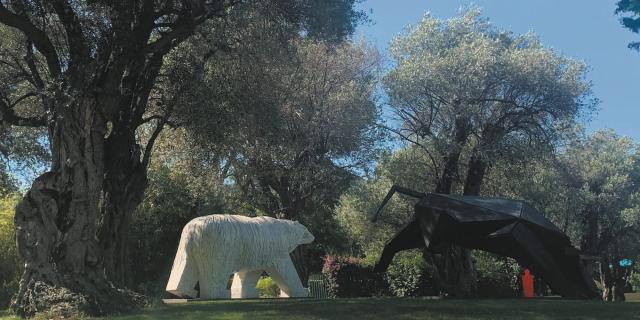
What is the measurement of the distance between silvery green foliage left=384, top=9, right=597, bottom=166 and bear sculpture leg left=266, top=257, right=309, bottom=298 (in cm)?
799

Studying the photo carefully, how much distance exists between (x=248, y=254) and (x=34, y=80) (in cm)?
803

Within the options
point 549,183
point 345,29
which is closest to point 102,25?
point 345,29

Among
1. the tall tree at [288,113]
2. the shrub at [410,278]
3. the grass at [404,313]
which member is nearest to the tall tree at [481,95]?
the tall tree at [288,113]

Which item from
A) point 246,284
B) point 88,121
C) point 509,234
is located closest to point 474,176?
point 246,284

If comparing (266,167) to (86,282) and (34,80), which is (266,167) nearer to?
(34,80)

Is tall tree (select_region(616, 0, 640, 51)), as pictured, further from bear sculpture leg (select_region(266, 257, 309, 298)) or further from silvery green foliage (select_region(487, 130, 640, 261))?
silvery green foliage (select_region(487, 130, 640, 261))

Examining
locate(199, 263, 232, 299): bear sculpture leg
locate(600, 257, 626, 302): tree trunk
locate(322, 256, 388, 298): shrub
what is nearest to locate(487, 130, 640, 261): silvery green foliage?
locate(600, 257, 626, 302): tree trunk

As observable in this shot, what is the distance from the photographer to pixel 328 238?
Answer: 42.2m

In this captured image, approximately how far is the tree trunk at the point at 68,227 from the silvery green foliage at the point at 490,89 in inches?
536

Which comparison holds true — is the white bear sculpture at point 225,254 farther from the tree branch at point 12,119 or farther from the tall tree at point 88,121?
the tree branch at point 12,119

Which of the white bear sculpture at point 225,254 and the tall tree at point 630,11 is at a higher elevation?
the tall tree at point 630,11

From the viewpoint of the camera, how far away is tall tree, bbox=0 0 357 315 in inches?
497

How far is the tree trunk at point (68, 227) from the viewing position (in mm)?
12117

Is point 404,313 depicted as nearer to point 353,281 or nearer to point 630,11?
point 630,11
